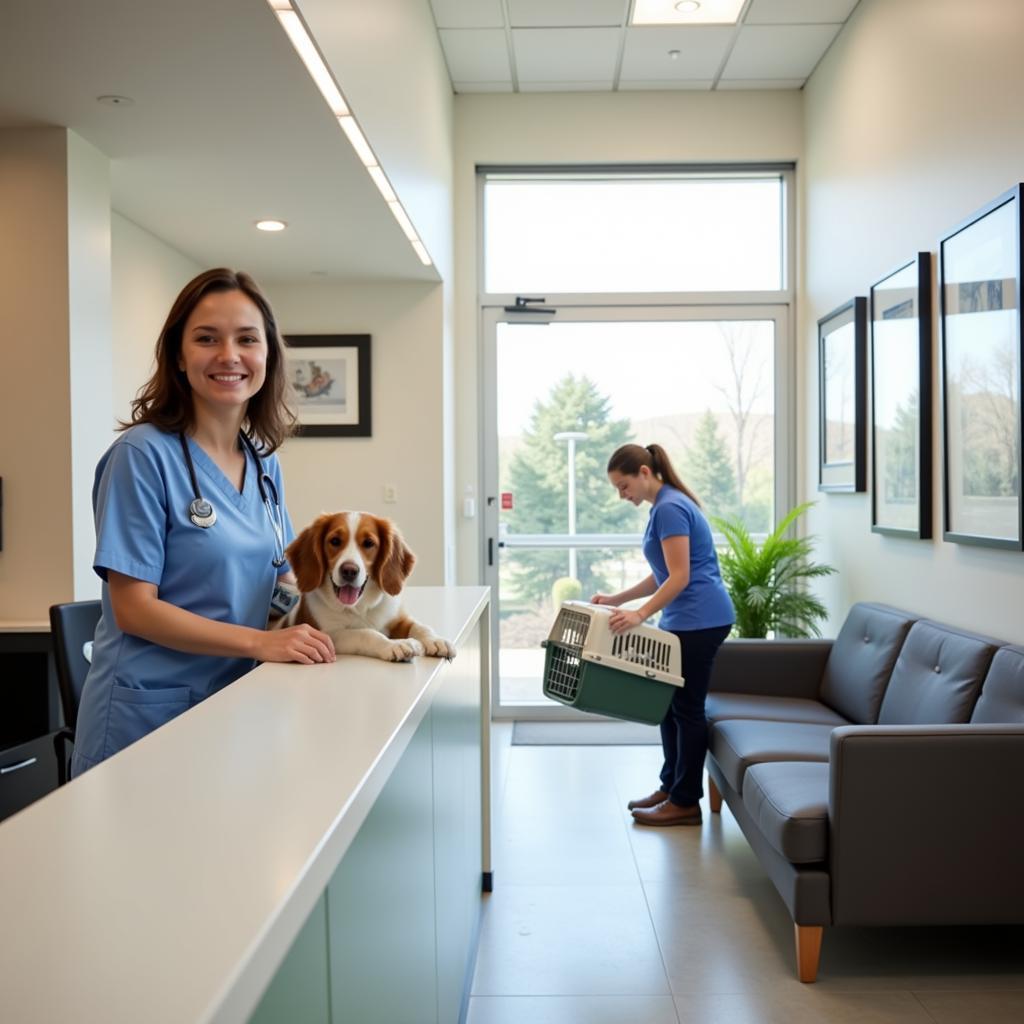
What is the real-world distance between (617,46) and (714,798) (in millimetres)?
3832

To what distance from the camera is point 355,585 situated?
5.93 feet

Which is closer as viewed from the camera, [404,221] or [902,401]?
[902,401]

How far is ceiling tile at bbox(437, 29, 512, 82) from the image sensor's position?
5246mm

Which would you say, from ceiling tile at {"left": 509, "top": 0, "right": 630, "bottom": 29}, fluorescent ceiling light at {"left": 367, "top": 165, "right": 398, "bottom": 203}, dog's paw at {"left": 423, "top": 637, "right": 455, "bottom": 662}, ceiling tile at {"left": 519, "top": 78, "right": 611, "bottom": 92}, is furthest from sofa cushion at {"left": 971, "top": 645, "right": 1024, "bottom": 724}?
ceiling tile at {"left": 519, "top": 78, "right": 611, "bottom": 92}

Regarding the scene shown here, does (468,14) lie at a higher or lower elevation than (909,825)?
higher

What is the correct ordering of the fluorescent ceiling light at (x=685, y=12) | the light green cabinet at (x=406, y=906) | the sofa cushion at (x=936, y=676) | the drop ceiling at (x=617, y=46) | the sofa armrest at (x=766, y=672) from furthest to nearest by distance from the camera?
the drop ceiling at (x=617, y=46), the fluorescent ceiling light at (x=685, y=12), the sofa armrest at (x=766, y=672), the sofa cushion at (x=936, y=676), the light green cabinet at (x=406, y=906)

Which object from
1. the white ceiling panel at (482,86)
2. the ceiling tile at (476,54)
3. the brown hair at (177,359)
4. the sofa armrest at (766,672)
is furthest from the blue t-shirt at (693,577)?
the white ceiling panel at (482,86)

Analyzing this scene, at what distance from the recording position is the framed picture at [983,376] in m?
3.18

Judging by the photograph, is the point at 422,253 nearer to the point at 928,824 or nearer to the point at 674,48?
the point at 674,48

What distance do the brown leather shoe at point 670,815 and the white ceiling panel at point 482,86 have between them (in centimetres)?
412

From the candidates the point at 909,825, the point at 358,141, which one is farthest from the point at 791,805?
the point at 358,141

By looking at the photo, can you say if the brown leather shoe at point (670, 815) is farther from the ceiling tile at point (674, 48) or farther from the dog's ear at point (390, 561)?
the ceiling tile at point (674, 48)

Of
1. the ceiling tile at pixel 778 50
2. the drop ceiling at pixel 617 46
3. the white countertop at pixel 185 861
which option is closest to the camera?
the white countertop at pixel 185 861

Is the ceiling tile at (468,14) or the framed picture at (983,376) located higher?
the ceiling tile at (468,14)
